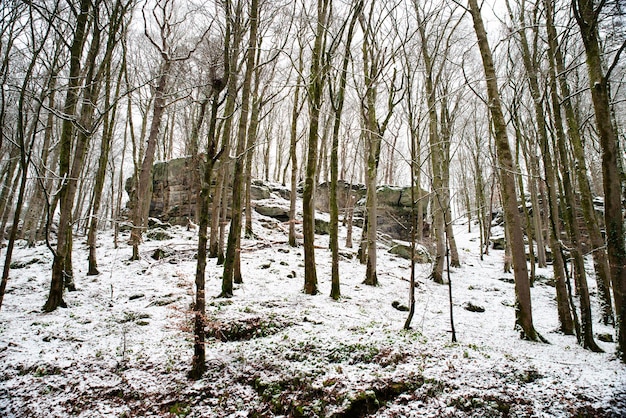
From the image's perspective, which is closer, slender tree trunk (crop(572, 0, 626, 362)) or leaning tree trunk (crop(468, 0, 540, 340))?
slender tree trunk (crop(572, 0, 626, 362))

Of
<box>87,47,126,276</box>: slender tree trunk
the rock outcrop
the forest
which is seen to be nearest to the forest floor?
the forest

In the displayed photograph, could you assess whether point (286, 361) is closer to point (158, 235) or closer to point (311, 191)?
point (311, 191)

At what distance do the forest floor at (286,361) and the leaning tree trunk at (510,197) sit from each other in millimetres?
451

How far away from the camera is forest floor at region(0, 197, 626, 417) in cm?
331

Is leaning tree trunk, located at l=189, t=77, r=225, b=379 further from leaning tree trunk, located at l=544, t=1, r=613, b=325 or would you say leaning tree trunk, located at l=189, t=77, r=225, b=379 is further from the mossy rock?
the mossy rock

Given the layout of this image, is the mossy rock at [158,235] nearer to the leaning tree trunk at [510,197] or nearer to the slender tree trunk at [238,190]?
the slender tree trunk at [238,190]

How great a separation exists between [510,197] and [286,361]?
4.53m

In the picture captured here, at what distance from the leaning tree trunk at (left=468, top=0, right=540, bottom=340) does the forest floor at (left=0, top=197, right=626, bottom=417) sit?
45cm

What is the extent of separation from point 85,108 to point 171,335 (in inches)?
215

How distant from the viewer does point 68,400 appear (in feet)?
11.4

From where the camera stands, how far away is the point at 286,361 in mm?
4102

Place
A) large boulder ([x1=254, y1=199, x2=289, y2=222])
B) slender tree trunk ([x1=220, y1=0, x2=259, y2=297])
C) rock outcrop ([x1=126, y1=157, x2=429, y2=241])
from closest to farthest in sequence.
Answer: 1. slender tree trunk ([x1=220, y1=0, x2=259, y2=297])
2. rock outcrop ([x1=126, y1=157, x2=429, y2=241])
3. large boulder ([x1=254, y1=199, x2=289, y2=222])

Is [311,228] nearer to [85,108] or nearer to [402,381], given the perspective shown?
[402,381]

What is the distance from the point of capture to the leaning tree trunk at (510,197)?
482cm
